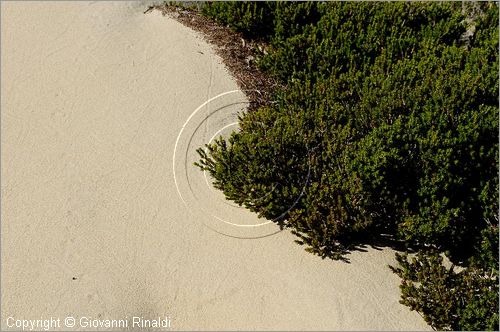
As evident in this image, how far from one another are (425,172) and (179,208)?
3.42 metres

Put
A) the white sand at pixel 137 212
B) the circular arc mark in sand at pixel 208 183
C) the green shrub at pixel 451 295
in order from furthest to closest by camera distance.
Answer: the circular arc mark in sand at pixel 208 183 < the white sand at pixel 137 212 < the green shrub at pixel 451 295

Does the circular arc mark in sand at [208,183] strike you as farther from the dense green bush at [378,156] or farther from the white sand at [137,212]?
the dense green bush at [378,156]

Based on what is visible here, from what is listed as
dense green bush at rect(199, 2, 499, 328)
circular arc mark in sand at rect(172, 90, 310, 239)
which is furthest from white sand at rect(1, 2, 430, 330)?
dense green bush at rect(199, 2, 499, 328)

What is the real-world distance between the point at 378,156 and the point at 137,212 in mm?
3406

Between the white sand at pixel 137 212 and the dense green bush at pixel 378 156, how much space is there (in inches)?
20.5

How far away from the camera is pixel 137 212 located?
7.47m

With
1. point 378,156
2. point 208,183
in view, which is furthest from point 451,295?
point 208,183

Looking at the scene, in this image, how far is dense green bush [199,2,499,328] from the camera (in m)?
6.84

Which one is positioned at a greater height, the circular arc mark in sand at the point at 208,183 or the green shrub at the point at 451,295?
the circular arc mark in sand at the point at 208,183

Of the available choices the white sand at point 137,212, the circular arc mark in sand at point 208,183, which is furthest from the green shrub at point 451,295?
the circular arc mark in sand at point 208,183

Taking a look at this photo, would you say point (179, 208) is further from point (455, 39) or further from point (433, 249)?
point (455, 39)

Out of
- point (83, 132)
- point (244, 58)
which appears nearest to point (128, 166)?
point (83, 132)

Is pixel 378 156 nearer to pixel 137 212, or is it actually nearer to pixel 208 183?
pixel 208 183

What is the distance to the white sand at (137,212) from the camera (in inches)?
262
